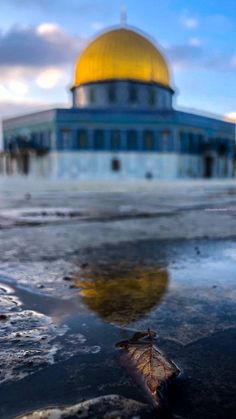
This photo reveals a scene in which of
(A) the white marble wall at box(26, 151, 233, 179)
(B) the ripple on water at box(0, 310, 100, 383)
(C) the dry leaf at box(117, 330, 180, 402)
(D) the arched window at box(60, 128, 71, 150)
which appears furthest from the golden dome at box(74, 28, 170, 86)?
(C) the dry leaf at box(117, 330, 180, 402)

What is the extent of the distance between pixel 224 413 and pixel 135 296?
1523 mm

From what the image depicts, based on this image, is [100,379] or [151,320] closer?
[100,379]

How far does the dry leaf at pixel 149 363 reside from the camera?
5.57 ft

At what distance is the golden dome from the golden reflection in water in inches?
1600

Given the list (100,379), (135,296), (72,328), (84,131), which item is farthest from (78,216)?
(84,131)

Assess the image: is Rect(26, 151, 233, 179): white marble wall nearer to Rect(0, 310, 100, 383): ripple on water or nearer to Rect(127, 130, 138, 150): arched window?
Rect(127, 130, 138, 150): arched window

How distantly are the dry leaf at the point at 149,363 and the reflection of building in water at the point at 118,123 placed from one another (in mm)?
40733

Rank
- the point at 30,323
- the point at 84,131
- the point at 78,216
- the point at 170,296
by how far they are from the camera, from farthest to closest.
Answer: the point at 84,131 → the point at 78,216 → the point at 170,296 → the point at 30,323

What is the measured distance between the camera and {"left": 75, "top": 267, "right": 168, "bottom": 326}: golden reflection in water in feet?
8.73

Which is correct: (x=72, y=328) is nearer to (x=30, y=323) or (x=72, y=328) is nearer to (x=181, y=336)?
(x=30, y=323)

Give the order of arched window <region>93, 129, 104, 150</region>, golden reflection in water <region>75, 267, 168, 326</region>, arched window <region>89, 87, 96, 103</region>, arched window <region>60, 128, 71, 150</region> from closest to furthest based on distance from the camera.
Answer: golden reflection in water <region>75, 267, 168, 326</region>, arched window <region>60, 128, 71, 150</region>, arched window <region>93, 129, 104, 150</region>, arched window <region>89, 87, 96, 103</region>

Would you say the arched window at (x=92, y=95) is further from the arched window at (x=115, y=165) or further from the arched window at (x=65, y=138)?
the arched window at (x=115, y=165)

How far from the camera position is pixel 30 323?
2.45 metres

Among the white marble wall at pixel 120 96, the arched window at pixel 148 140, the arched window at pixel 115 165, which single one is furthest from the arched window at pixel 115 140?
the arched window at pixel 148 140
